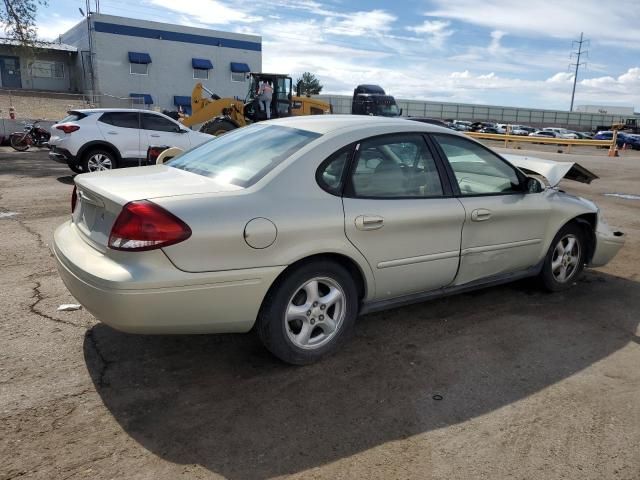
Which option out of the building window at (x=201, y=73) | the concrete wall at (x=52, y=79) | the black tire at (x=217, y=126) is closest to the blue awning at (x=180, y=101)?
the building window at (x=201, y=73)

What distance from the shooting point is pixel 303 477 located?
2494mm

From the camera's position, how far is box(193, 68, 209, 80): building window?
41537mm

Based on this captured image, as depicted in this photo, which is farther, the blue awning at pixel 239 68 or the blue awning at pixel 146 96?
the blue awning at pixel 239 68

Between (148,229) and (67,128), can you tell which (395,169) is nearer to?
(148,229)

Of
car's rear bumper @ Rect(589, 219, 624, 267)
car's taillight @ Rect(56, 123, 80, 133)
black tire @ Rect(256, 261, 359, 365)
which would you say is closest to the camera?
black tire @ Rect(256, 261, 359, 365)

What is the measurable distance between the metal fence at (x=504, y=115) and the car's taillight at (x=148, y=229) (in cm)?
6539

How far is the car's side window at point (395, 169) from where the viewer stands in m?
3.64

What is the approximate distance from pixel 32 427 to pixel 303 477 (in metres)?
1.46

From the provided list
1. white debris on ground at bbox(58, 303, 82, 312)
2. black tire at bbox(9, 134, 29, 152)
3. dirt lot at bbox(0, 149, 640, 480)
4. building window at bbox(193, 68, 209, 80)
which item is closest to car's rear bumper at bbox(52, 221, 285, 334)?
dirt lot at bbox(0, 149, 640, 480)

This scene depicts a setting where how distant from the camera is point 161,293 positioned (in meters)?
2.88

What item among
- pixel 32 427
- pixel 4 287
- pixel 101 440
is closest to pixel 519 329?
pixel 101 440

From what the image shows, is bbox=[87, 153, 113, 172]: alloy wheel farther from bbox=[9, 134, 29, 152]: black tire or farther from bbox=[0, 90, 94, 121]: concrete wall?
bbox=[0, 90, 94, 121]: concrete wall

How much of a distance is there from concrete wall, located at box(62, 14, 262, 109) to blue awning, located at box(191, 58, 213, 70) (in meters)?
0.33

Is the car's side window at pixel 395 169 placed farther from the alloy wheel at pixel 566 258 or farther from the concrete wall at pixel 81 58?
the concrete wall at pixel 81 58
